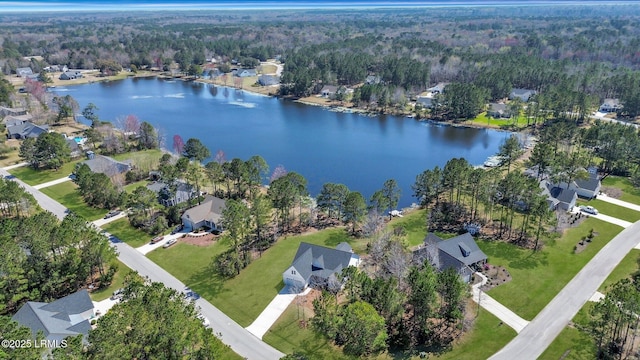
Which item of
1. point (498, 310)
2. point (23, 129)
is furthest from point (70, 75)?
point (498, 310)

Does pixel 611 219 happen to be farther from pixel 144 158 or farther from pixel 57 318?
pixel 144 158

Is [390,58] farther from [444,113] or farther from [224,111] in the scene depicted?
[224,111]

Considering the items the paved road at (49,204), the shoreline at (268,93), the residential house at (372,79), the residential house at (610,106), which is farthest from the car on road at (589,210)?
the residential house at (372,79)

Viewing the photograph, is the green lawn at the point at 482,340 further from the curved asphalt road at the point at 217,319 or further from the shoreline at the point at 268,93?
the shoreline at the point at 268,93

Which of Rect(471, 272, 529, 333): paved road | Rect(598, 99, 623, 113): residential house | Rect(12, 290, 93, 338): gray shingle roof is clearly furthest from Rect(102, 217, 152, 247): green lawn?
Rect(598, 99, 623, 113): residential house

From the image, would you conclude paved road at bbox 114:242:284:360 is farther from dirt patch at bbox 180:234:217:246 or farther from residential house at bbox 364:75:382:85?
residential house at bbox 364:75:382:85

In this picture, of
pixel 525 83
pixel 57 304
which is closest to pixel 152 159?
pixel 57 304
